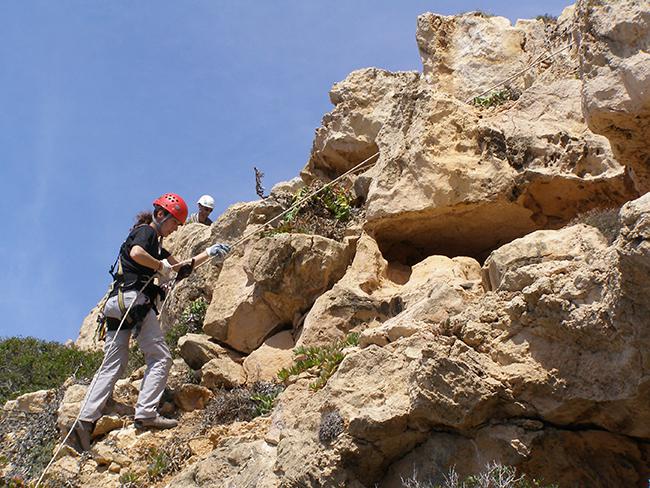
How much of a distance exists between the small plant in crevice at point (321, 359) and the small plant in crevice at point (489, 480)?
163 cm

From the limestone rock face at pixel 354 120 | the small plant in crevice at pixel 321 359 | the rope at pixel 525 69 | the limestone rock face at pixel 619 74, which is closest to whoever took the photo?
the limestone rock face at pixel 619 74

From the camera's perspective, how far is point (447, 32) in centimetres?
1349

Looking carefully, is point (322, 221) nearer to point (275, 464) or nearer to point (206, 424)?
point (206, 424)

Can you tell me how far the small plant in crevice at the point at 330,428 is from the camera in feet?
23.5

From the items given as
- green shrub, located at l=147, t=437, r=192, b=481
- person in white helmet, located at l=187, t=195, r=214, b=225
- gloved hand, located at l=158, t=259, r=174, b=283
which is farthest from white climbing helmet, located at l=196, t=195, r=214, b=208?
green shrub, located at l=147, t=437, r=192, b=481

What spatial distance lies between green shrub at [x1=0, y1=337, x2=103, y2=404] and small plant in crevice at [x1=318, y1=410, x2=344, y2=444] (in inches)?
238

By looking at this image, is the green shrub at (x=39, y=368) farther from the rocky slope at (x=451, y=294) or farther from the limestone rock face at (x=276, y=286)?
the limestone rock face at (x=276, y=286)

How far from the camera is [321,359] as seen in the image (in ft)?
28.9

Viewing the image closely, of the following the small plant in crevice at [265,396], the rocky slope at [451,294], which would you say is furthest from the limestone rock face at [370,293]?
the small plant in crevice at [265,396]

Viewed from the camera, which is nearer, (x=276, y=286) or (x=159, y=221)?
(x=159, y=221)

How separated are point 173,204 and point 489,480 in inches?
210

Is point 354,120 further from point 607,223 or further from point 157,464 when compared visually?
point 607,223

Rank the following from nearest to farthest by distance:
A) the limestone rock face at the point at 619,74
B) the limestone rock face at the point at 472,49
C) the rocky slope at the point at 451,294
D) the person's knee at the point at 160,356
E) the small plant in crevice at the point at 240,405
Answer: the rocky slope at the point at 451,294, the limestone rock face at the point at 619,74, the small plant in crevice at the point at 240,405, the person's knee at the point at 160,356, the limestone rock face at the point at 472,49

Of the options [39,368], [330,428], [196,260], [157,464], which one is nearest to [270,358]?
[196,260]
